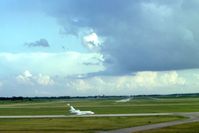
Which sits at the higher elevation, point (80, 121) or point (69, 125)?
point (80, 121)

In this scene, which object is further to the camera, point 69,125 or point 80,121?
point 80,121

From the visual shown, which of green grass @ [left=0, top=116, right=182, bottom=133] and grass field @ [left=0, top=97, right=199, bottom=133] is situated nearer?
green grass @ [left=0, top=116, right=182, bottom=133]

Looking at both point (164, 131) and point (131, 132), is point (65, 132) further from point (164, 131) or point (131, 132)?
point (164, 131)

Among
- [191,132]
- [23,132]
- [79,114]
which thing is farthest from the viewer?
[79,114]

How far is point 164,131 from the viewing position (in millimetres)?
Result: 51750

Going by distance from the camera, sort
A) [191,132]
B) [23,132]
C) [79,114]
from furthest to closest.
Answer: [79,114] < [23,132] < [191,132]

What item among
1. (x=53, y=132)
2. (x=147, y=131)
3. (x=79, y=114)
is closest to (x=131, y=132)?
(x=147, y=131)

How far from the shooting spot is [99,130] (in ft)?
180

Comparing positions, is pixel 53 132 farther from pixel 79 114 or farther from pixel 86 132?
pixel 79 114

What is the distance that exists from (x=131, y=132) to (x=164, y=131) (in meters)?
3.89

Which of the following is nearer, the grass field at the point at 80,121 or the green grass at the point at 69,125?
the green grass at the point at 69,125

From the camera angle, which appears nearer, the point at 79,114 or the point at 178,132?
the point at 178,132

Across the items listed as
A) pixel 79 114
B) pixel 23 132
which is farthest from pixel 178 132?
pixel 79 114

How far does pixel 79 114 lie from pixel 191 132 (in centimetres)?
4575
